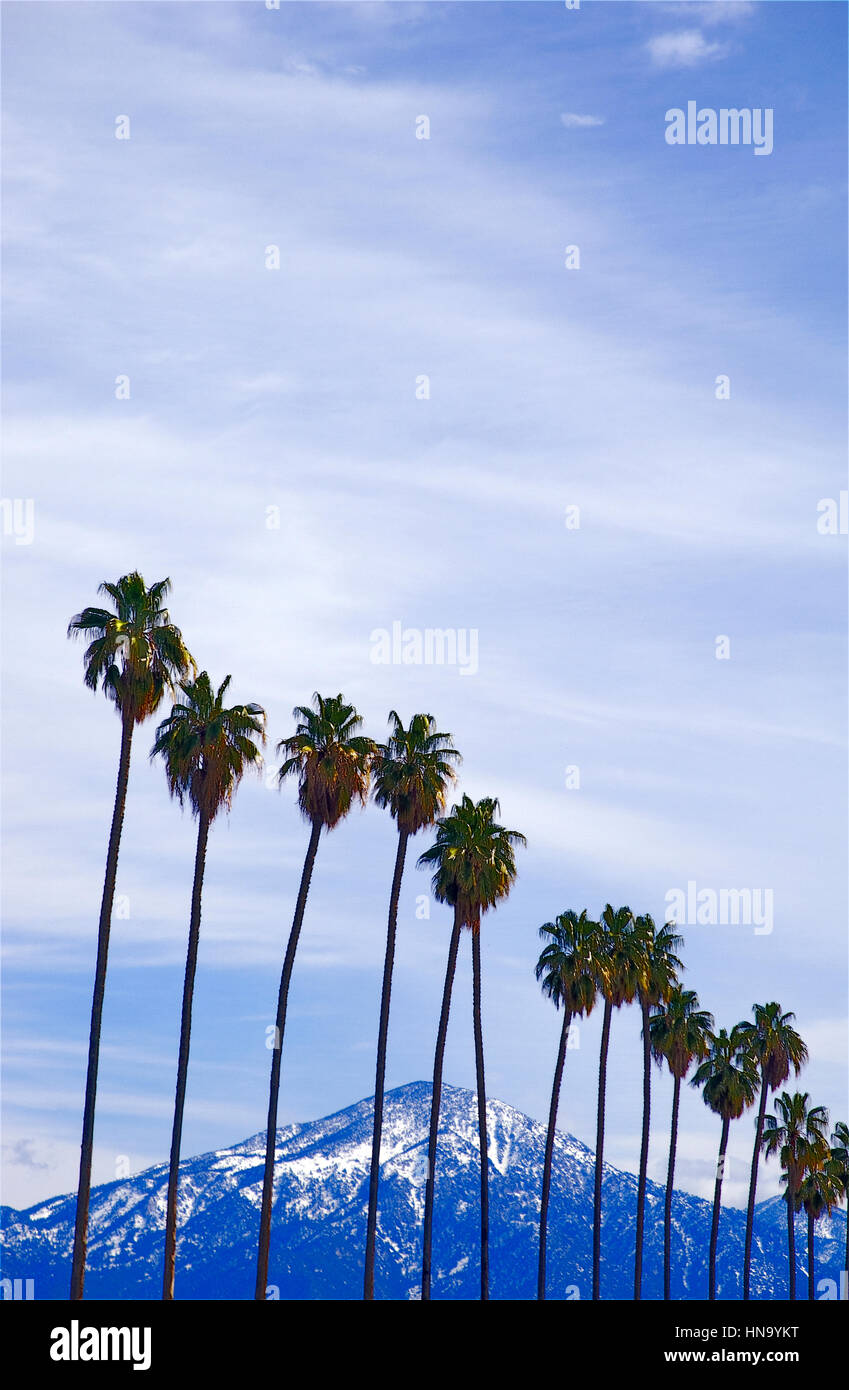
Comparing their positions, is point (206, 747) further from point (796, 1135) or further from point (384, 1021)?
point (796, 1135)

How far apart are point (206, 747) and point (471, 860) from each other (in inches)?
703

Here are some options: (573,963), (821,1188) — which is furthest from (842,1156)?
(573,963)

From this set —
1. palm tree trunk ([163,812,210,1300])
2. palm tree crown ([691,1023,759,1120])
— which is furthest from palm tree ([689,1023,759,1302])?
palm tree trunk ([163,812,210,1300])

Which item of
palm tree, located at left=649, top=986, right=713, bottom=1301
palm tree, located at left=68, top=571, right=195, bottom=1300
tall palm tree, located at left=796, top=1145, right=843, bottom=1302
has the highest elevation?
palm tree, located at left=68, top=571, right=195, bottom=1300

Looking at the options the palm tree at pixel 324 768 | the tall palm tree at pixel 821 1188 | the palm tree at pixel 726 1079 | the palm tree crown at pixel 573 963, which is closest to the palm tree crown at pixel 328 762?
the palm tree at pixel 324 768

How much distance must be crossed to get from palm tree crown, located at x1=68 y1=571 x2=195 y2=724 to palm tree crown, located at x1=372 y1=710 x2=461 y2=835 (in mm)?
16145

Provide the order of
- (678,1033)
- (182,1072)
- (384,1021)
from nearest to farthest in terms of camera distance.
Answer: (182,1072), (384,1021), (678,1033)

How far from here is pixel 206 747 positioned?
57.8 meters

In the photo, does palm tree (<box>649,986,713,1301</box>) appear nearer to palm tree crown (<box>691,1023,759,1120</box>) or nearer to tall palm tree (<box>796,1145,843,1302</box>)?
palm tree crown (<box>691,1023,759,1120</box>)

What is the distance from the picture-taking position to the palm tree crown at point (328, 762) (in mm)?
63656

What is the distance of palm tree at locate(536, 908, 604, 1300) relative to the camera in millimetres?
79000
